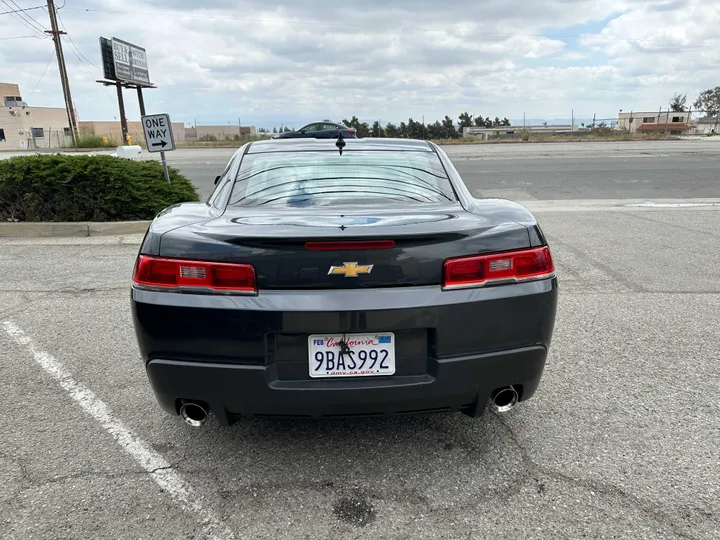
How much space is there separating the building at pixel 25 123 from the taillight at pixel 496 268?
151ft

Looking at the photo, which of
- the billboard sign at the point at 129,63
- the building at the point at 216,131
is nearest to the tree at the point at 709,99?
the building at the point at 216,131

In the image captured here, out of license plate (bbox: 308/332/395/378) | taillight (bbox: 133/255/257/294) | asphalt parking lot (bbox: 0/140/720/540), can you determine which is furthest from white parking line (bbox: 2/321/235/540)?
taillight (bbox: 133/255/257/294)

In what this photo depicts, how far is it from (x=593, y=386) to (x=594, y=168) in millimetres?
14989

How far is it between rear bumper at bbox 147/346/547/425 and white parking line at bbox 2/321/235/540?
Answer: 41 centimetres

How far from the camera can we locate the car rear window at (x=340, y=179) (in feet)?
9.23

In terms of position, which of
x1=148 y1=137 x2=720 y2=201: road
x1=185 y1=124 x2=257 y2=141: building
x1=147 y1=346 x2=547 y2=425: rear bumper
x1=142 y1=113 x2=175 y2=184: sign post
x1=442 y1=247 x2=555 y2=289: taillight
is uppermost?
x1=185 y1=124 x2=257 y2=141: building

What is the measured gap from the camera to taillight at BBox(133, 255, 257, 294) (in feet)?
7.09

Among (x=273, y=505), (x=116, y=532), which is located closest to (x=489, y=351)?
(x=273, y=505)

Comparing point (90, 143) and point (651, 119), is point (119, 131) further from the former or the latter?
point (651, 119)

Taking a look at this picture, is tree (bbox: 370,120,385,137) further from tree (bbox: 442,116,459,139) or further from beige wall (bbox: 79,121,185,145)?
beige wall (bbox: 79,121,185,145)

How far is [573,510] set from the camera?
2.21m

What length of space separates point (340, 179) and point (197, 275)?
114cm

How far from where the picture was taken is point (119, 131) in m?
48.9

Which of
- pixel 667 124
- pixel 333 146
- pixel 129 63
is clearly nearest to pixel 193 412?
pixel 333 146
